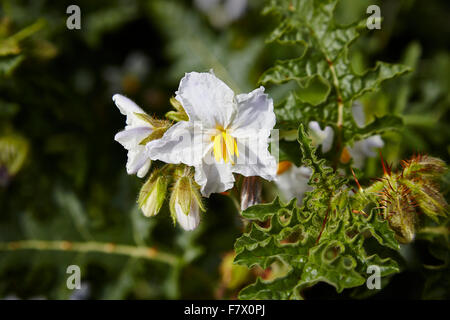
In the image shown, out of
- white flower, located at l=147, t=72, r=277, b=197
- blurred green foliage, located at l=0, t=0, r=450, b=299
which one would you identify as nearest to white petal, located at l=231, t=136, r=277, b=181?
→ white flower, located at l=147, t=72, r=277, b=197

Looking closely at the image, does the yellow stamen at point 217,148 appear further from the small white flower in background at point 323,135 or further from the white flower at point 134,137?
the small white flower in background at point 323,135

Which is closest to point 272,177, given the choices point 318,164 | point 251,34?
point 318,164

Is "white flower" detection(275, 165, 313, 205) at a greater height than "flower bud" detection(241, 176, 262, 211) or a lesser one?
greater

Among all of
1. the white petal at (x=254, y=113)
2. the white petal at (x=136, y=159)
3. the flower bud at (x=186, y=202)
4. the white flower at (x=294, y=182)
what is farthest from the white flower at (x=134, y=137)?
the white flower at (x=294, y=182)

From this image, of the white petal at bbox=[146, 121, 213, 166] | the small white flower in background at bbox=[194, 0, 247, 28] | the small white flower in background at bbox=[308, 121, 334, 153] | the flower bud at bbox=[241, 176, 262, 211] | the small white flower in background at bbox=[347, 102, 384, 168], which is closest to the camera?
the white petal at bbox=[146, 121, 213, 166]

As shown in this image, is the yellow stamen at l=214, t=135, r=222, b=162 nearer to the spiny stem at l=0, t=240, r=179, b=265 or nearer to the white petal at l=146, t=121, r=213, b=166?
the white petal at l=146, t=121, r=213, b=166

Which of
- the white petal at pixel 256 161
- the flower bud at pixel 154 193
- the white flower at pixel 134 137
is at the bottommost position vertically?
the flower bud at pixel 154 193

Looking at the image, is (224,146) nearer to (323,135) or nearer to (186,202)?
(186,202)

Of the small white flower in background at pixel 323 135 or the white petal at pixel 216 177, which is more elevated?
the small white flower in background at pixel 323 135
